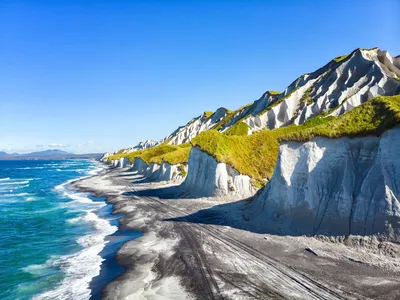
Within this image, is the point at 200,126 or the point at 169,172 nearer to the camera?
the point at 169,172

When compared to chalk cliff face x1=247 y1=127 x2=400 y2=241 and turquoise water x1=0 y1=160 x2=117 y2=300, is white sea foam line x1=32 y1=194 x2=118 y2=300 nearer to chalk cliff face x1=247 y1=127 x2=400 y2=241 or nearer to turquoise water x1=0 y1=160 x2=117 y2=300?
turquoise water x1=0 y1=160 x2=117 y2=300

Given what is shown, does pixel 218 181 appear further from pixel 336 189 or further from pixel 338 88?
pixel 338 88

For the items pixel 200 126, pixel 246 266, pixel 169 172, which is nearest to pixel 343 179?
pixel 246 266

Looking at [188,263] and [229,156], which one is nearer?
[188,263]

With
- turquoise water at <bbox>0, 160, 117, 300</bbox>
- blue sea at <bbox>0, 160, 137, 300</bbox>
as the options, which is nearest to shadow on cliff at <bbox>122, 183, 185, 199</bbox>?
turquoise water at <bbox>0, 160, 117, 300</bbox>

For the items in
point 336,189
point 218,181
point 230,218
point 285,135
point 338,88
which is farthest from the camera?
point 338,88

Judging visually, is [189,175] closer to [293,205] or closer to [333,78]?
[293,205]

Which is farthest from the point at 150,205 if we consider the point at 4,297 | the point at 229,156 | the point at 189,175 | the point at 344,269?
the point at 344,269
